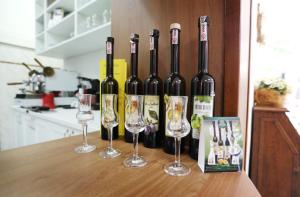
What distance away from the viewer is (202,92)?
1.57 feet

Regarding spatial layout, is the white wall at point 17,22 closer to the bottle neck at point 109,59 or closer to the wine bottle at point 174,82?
the bottle neck at point 109,59

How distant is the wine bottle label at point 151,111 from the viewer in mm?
579

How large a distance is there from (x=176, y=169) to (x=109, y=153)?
0.21m

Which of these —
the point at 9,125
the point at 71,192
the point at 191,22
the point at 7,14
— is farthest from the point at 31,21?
the point at 71,192

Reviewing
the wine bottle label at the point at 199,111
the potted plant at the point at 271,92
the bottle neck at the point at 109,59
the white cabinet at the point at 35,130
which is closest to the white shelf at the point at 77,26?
the bottle neck at the point at 109,59

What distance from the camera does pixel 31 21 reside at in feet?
8.60

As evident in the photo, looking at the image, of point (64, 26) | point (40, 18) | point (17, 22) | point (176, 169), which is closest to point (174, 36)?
point (176, 169)

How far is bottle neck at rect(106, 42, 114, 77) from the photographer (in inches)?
25.0

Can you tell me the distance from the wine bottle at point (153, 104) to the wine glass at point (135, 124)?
6 cm

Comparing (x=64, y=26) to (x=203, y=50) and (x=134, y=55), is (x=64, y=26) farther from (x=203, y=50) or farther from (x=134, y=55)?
(x=203, y=50)

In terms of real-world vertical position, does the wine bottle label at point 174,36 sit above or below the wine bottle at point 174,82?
above

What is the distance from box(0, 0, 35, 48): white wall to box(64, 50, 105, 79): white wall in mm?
859

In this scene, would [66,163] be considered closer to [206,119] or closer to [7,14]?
[206,119]

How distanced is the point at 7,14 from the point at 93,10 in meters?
1.79
